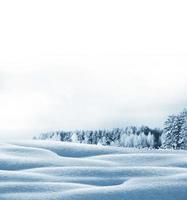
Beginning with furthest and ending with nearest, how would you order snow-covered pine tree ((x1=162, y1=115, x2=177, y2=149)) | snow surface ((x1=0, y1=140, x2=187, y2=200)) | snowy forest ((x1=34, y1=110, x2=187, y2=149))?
snowy forest ((x1=34, y1=110, x2=187, y2=149)) < snow-covered pine tree ((x1=162, y1=115, x2=177, y2=149)) < snow surface ((x1=0, y1=140, x2=187, y2=200))

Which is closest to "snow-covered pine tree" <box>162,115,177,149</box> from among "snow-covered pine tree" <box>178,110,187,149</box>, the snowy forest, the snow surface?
"snow-covered pine tree" <box>178,110,187,149</box>

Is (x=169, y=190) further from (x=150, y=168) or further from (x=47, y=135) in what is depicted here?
(x=47, y=135)

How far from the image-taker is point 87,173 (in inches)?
314

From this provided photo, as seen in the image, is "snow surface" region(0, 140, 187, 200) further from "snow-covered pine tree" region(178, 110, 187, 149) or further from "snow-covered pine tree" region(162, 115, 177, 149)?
"snow-covered pine tree" region(162, 115, 177, 149)

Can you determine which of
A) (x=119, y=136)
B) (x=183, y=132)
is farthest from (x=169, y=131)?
(x=119, y=136)

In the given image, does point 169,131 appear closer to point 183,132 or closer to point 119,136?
point 183,132

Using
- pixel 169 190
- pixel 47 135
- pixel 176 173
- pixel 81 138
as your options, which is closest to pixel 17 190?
pixel 169 190

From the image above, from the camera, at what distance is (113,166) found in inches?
344

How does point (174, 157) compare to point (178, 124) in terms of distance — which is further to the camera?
point (178, 124)

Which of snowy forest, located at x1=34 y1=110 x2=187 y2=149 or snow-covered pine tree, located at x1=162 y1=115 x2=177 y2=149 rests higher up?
snowy forest, located at x1=34 y1=110 x2=187 y2=149

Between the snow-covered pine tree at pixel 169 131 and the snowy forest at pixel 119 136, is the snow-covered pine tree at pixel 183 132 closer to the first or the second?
the snow-covered pine tree at pixel 169 131

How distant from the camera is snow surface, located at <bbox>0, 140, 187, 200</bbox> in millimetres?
6859

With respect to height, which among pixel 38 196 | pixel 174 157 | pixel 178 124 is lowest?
pixel 38 196

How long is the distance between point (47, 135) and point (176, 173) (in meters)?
58.8
